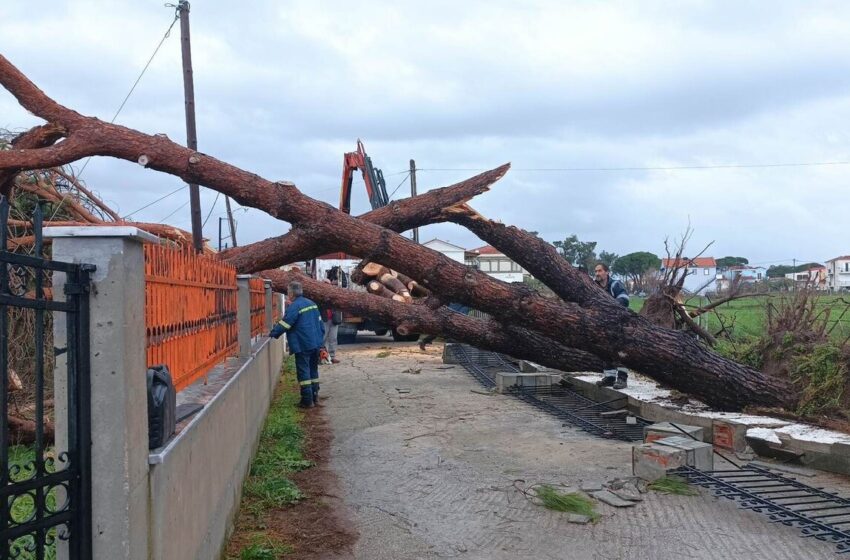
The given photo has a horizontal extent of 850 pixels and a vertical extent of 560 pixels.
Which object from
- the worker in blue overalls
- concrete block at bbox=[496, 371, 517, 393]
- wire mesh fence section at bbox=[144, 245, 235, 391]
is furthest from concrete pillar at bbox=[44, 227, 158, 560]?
concrete block at bbox=[496, 371, 517, 393]

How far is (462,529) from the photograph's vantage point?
199 inches

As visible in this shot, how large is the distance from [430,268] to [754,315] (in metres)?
4.79

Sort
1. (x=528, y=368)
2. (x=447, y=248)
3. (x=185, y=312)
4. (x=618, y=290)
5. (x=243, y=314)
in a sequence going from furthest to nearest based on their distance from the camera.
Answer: (x=447, y=248), (x=528, y=368), (x=618, y=290), (x=243, y=314), (x=185, y=312)

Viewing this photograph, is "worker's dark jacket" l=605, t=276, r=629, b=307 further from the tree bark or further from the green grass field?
the tree bark

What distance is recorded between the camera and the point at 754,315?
32.3 feet

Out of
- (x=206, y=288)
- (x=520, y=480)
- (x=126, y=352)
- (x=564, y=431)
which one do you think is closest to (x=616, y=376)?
(x=564, y=431)

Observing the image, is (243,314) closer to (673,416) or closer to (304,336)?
(304,336)

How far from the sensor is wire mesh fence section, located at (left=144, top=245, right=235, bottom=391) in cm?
356

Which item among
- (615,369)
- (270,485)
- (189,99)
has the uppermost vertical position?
(189,99)

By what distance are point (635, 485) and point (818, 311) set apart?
4.07m

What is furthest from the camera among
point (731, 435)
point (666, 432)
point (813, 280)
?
point (813, 280)

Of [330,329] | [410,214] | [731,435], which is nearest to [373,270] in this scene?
[330,329]

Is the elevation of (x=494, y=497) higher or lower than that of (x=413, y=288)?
lower

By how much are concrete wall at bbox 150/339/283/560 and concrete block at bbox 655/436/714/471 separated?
3.41 metres
